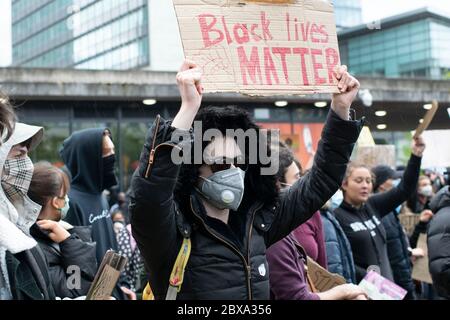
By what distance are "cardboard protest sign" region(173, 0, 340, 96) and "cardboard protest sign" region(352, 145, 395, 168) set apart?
3996 millimetres

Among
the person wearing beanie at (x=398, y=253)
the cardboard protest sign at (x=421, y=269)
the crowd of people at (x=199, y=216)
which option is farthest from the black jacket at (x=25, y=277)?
the cardboard protest sign at (x=421, y=269)

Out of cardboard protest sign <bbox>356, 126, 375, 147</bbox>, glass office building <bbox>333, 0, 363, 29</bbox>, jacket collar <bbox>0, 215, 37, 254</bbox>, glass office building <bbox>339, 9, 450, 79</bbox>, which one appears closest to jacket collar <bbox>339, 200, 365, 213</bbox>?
glass office building <bbox>333, 0, 363, 29</bbox>

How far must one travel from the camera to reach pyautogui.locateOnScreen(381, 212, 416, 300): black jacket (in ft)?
17.9

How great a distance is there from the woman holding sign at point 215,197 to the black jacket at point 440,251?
98cm

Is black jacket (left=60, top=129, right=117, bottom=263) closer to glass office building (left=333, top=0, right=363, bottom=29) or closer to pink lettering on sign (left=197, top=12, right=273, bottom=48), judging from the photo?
glass office building (left=333, top=0, right=363, bottom=29)

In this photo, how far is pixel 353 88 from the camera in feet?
8.42

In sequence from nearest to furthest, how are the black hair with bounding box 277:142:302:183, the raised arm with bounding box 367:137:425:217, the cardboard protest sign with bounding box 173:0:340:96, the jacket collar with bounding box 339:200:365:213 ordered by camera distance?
the cardboard protest sign with bounding box 173:0:340:96, the black hair with bounding box 277:142:302:183, the jacket collar with bounding box 339:200:365:213, the raised arm with bounding box 367:137:425:217

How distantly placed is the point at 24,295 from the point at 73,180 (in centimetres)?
247

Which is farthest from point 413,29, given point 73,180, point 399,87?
point 73,180

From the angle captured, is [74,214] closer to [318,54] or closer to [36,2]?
[318,54]

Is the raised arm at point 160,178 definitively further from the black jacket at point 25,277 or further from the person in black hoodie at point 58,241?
the person in black hoodie at point 58,241

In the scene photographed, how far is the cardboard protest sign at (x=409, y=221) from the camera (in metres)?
7.05

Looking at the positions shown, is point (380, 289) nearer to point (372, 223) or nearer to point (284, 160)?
point (284, 160)

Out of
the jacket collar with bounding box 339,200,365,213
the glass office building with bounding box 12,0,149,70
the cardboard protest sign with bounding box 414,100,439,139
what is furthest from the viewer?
the glass office building with bounding box 12,0,149,70
